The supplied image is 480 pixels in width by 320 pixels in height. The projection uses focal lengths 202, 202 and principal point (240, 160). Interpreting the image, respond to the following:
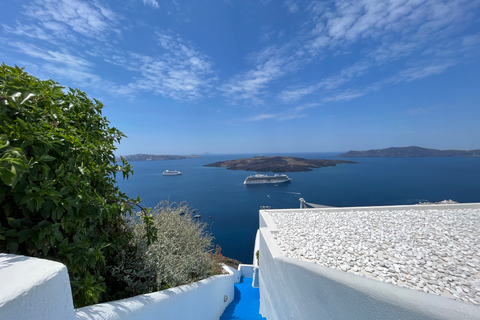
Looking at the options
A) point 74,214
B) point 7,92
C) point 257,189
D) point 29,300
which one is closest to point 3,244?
point 74,214

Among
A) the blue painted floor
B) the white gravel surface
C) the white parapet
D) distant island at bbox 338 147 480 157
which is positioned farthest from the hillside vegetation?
distant island at bbox 338 147 480 157

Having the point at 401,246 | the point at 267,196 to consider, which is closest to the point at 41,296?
the point at 401,246

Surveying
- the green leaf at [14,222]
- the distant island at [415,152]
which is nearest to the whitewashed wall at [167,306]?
the green leaf at [14,222]

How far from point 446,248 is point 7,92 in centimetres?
468

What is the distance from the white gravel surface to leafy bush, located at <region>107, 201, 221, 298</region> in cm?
144

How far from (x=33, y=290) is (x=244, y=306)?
5735 millimetres

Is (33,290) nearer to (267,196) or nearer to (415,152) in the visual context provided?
(267,196)

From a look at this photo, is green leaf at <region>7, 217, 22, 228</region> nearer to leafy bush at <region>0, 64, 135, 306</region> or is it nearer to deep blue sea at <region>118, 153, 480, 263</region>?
leafy bush at <region>0, 64, 135, 306</region>

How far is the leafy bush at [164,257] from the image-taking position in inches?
82.2

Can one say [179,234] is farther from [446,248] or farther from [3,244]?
[446,248]

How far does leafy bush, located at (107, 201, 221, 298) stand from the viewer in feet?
6.85

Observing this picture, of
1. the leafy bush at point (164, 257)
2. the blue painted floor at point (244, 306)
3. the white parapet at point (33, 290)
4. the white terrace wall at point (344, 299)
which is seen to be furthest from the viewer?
the blue painted floor at point (244, 306)

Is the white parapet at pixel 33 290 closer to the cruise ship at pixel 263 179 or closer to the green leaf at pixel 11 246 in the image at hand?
the green leaf at pixel 11 246

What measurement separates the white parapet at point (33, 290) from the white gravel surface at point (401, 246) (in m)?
2.66
